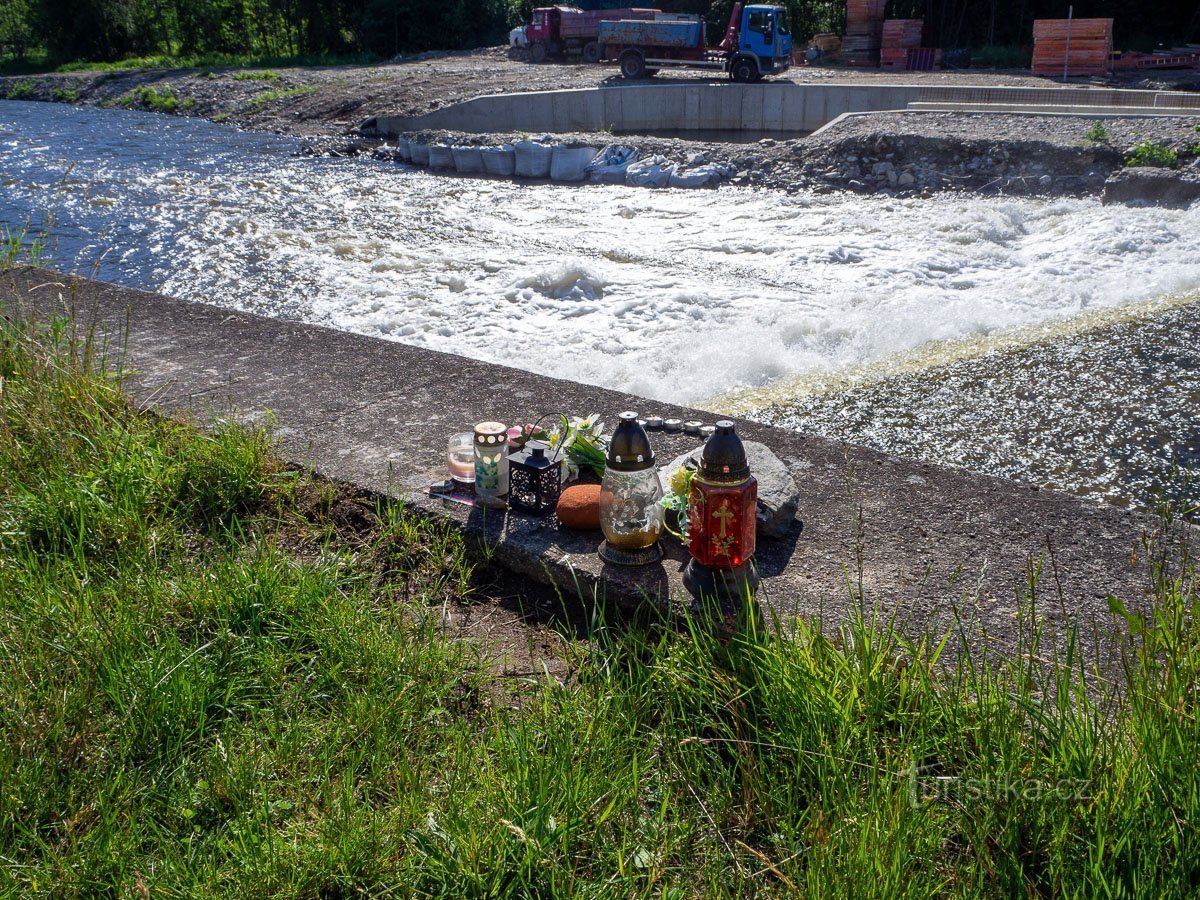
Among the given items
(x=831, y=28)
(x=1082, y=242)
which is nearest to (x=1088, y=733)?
(x=1082, y=242)

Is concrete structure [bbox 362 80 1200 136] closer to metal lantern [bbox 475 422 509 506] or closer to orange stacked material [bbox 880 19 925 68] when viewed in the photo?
orange stacked material [bbox 880 19 925 68]

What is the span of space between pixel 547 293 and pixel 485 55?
2687 cm

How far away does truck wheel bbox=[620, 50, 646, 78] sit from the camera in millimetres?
24094

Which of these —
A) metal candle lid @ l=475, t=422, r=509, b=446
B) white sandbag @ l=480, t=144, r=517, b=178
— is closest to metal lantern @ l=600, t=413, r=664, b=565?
metal candle lid @ l=475, t=422, r=509, b=446

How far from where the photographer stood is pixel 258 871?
5.44ft

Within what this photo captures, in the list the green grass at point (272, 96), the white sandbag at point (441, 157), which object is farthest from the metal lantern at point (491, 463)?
the green grass at point (272, 96)

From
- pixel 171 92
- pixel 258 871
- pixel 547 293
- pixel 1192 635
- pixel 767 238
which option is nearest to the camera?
pixel 258 871

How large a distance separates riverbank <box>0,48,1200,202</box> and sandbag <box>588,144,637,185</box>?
445 mm

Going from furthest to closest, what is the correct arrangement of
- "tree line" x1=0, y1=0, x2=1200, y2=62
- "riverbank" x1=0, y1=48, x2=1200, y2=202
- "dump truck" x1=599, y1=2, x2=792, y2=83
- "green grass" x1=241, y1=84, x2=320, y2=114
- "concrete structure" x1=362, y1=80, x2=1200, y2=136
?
1. "tree line" x1=0, y1=0, x2=1200, y2=62
2. "green grass" x1=241, y1=84, x2=320, y2=114
3. "dump truck" x1=599, y1=2, x2=792, y2=83
4. "concrete structure" x1=362, y1=80, x2=1200, y2=136
5. "riverbank" x1=0, y1=48, x2=1200, y2=202

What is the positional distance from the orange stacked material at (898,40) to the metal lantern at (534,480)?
89.4 feet

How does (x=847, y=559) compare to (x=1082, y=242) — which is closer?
(x=847, y=559)

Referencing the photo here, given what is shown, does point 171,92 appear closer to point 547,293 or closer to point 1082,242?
point 547,293

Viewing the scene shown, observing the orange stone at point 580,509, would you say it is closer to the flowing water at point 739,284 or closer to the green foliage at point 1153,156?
the flowing water at point 739,284

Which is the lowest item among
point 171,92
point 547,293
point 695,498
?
point 547,293
